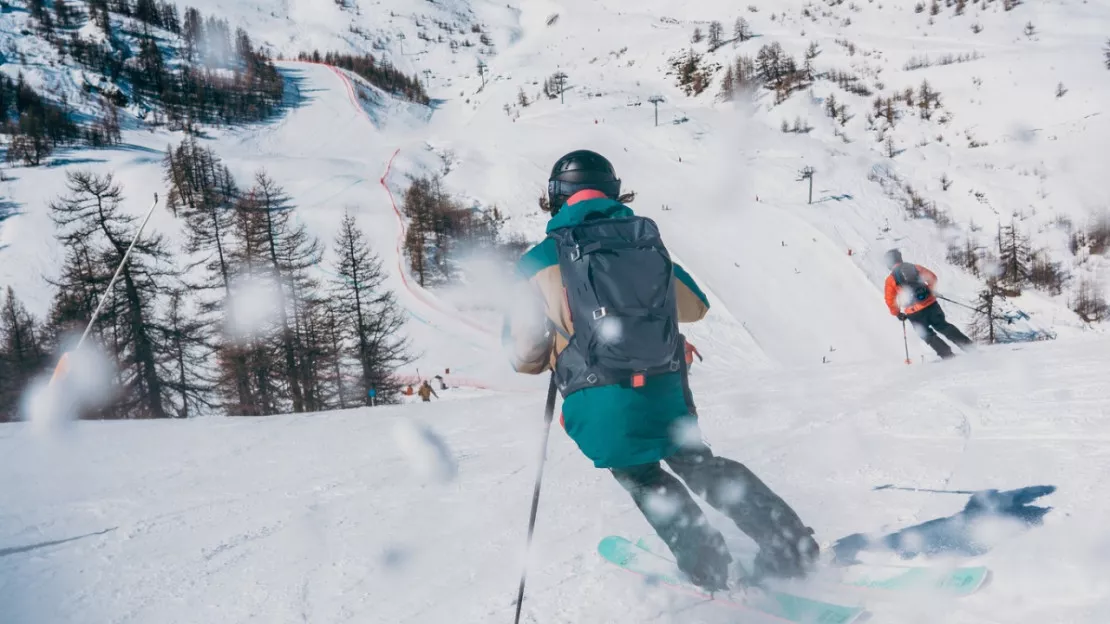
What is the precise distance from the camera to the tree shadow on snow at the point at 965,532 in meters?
2.79

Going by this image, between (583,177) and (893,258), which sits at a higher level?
(583,177)

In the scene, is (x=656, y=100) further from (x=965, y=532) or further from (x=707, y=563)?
(x=707, y=563)

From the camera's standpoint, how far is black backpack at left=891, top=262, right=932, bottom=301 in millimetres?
7758

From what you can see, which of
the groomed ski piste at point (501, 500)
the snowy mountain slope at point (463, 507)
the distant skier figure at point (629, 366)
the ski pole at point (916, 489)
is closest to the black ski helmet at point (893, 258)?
the groomed ski piste at point (501, 500)

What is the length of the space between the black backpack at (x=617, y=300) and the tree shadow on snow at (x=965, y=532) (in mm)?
1406

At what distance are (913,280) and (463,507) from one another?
658 cm

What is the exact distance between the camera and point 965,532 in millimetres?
2912

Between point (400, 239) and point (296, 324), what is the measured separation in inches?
450

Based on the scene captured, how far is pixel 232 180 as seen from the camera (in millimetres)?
48688

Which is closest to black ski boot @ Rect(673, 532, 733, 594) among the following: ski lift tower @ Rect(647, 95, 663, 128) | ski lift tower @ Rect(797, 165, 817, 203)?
ski lift tower @ Rect(797, 165, 817, 203)

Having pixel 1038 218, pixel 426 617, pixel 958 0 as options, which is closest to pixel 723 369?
pixel 426 617

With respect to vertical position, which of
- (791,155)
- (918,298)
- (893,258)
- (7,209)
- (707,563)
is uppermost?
(791,155)

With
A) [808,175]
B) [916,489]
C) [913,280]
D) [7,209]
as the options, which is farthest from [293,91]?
[916,489]

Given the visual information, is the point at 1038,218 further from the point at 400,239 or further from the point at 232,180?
the point at 232,180
